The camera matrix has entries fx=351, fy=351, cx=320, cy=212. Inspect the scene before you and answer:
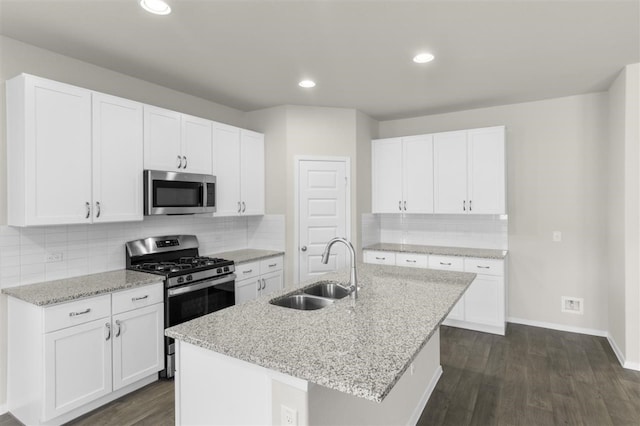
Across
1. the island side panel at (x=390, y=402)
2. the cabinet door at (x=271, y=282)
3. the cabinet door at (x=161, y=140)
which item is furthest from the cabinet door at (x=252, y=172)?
the island side panel at (x=390, y=402)

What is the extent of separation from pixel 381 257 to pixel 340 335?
10.1ft

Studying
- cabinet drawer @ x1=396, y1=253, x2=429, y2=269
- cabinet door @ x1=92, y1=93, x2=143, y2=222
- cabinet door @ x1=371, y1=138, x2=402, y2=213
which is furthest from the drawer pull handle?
cabinet door @ x1=371, y1=138, x2=402, y2=213

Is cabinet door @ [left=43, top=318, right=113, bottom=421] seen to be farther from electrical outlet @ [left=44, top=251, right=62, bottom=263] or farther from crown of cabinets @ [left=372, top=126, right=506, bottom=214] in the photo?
crown of cabinets @ [left=372, top=126, right=506, bottom=214]

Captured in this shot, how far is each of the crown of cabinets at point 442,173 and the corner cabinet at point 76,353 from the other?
3170 mm

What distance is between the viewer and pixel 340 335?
1495 mm

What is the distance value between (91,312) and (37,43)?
2.04m

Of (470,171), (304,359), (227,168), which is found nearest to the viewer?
(304,359)

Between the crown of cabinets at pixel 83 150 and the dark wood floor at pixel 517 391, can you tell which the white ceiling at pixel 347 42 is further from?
the dark wood floor at pixel 517 391

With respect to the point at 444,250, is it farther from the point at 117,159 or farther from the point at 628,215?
the point at 117,159

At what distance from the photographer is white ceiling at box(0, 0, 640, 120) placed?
2197 millimetres

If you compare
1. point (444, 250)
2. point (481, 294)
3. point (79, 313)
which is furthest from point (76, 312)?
point (481, 294)

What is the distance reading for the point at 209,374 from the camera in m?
1.56

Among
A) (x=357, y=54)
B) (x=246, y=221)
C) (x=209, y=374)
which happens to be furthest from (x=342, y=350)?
(x=246, y=221)

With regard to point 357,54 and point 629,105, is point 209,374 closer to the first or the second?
point 357,54
